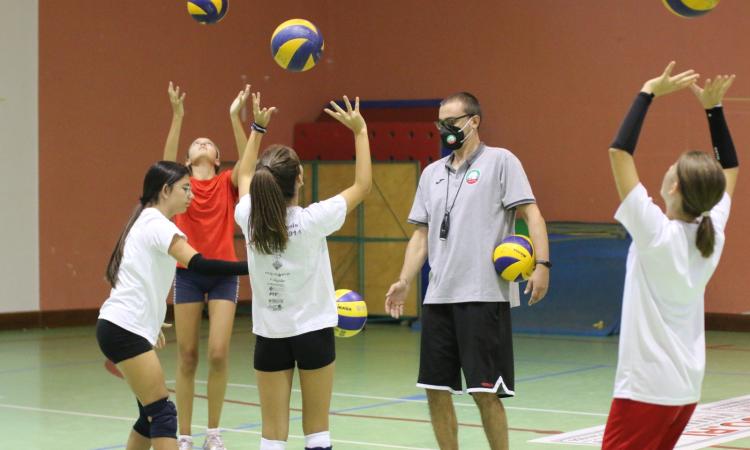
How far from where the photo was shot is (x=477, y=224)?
6367 millimetres

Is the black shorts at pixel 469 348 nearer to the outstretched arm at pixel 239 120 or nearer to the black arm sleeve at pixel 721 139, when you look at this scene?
the outstretched arm at pixel 239 120

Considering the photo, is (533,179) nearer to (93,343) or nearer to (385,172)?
(385,172)

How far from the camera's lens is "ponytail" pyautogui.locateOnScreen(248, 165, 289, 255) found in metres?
5.59

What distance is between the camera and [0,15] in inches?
597

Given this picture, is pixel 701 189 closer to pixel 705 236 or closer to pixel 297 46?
pixel 705 236

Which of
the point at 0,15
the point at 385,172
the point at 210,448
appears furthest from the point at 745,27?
the point at 210,448

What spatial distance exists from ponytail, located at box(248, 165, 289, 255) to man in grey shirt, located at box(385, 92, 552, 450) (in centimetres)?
93

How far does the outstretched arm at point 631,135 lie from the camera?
439 centimetres

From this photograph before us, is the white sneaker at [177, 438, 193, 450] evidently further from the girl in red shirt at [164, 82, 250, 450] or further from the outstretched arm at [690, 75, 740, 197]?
the outstretched arm at [690, 75, 740, 197]

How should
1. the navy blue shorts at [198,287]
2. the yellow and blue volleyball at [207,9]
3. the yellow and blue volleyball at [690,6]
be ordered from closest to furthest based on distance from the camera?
the yellow and blue volleyball at [690,6] < the navy blue shorts at [198,287] < the yellow and blue volleyball at [207,9]

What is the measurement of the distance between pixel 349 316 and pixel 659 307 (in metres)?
2.10

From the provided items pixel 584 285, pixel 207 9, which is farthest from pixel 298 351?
pixel 584 285

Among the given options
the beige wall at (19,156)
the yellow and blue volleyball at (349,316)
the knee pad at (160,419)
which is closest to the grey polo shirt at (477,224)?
the yellow and blue volleyball at (349,316)

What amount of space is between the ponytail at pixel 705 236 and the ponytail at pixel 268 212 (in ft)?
6.48
